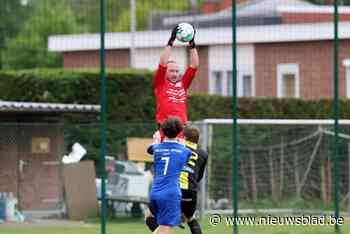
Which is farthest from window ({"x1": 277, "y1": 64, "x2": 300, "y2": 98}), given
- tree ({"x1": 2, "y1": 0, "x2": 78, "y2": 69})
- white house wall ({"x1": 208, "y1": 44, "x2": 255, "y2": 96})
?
tree ({"x1": 2, "y1": 0, "x2": 78, "y2": 69})

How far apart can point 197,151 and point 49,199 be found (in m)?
8.49

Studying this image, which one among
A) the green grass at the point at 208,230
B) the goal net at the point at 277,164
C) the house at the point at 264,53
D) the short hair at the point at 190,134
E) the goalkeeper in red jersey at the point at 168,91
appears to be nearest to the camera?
the short hair at the point at 190,134

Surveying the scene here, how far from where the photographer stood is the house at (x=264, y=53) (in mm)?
34125

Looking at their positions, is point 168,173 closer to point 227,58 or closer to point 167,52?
point 167,52

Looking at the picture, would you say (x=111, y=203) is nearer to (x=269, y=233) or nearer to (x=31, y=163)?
(x=31, y=163)

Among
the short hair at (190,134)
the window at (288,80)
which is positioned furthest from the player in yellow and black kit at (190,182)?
the window at (288,80)

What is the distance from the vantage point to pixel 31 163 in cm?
2322

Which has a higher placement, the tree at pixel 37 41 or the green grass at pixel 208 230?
the tree at pixel 37 41

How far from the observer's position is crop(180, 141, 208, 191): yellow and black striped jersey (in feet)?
48.9

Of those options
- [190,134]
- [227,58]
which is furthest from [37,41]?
[190,134]

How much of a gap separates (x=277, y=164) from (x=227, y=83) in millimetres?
12041

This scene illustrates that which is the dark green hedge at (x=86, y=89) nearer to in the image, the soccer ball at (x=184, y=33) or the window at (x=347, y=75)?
the window at (x=347, y=75)

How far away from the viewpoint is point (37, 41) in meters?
61.4

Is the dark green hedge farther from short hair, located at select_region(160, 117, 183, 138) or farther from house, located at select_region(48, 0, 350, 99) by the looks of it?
short hair, located at select_region(160, 117, 183, 138)
